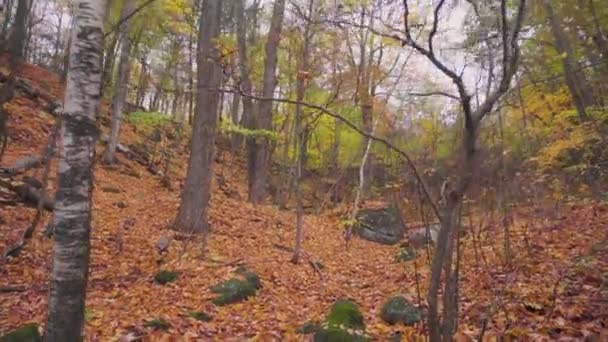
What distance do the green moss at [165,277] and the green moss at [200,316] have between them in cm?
109

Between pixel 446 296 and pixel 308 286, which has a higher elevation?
pixel 446 296

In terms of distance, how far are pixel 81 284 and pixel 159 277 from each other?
2822 millimetres

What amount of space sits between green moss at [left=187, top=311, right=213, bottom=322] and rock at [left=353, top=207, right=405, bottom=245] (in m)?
7.47

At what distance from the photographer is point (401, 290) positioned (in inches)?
253

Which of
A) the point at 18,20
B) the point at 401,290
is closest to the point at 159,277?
the point at 401,290

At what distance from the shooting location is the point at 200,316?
5.34 metres

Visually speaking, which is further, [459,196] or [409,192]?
[409,192]

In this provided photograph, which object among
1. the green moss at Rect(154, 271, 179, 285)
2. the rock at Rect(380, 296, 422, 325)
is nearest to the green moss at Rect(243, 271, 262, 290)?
the green moss at Rect(154, 271, 179, 285)

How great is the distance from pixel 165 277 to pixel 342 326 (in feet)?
9.87

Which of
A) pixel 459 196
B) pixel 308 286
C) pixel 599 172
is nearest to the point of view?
pixel 459 196

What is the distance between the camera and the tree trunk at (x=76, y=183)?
3547mm

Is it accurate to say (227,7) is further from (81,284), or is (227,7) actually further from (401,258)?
(81,284)

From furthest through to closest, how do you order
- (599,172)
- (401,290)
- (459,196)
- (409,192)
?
(599,172)
(401,290)
(409,192)
(459,196)

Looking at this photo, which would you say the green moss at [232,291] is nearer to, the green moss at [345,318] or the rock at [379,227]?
the green moss at [345,318]
